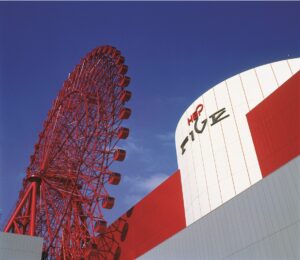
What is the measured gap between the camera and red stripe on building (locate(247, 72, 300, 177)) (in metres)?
14.6

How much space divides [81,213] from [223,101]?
11415mm

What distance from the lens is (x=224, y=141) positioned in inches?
746

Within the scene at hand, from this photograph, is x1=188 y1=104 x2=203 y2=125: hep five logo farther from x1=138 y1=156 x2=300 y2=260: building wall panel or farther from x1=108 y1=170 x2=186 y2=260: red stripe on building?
x1=138 y1=156 x2=300 y2=260: building wall panel

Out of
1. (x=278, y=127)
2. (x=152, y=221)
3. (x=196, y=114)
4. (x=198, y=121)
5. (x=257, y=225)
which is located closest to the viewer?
(x=257, y=225)

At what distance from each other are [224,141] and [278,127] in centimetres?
368

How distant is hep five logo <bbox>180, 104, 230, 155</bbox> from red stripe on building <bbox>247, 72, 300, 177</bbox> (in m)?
2.44

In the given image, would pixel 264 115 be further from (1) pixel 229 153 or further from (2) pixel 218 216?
(2) pixel 218 216

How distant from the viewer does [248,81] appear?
19375 mm

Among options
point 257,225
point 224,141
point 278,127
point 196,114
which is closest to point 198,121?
point 196,114

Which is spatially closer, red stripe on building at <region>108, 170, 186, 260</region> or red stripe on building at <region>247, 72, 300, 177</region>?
red stripe on building at <region>247, 72, 300, 177</region>

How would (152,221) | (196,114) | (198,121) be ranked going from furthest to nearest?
(152,221) < (196,114) < (198,121)

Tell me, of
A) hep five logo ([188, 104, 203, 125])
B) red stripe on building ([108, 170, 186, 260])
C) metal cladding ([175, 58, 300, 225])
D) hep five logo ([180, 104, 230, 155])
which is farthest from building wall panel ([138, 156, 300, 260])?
hep five logo ([188, 104, 203, 125])

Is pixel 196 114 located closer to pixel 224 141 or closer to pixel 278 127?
pixel 224 141

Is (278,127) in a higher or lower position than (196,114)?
lower
